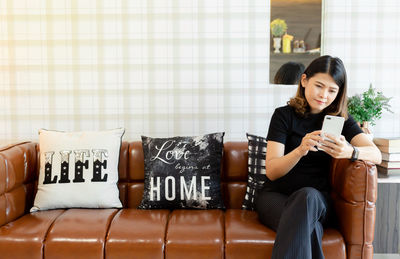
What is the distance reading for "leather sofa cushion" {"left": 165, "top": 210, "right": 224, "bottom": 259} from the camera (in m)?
2.08

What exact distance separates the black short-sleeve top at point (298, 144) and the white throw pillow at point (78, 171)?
3.28ft

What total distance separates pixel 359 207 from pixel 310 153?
0.40 metres

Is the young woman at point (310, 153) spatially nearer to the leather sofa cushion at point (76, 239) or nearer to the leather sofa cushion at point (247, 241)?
the leather sofa cushion at point (247, 241)

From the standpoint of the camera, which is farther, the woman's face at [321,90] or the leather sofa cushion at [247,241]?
the woman's face at [321,90]

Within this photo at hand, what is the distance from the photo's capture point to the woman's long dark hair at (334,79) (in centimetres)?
221

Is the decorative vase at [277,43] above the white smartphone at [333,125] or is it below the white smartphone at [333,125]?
above

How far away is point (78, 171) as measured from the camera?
2559 millimetres

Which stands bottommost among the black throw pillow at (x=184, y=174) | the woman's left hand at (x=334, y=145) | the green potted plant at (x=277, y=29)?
the black throw pillow at (x=184, y=174)

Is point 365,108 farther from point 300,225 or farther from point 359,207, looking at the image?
point 300,225

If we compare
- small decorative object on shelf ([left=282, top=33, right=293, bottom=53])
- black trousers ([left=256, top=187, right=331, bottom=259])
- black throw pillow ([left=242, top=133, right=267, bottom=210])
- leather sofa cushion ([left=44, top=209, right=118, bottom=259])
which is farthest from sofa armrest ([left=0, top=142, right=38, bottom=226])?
small decorative object on shelf ([left=282, top=33, right=293, bottom=53])

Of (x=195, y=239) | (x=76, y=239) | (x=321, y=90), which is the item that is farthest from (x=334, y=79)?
(x=76, y=239)

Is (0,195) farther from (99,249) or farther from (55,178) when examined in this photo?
(99,249)

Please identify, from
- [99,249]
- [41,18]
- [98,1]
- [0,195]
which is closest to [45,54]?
[41,18]

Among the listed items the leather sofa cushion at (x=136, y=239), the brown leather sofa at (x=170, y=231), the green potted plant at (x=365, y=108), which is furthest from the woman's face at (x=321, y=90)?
the leather sofa cushion at (x=136, y=239)
